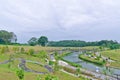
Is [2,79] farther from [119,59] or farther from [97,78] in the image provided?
[119,59]

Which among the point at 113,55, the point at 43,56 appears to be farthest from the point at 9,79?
the point at 113,55

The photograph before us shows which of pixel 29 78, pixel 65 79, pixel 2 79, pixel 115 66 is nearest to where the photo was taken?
pixel 2 79

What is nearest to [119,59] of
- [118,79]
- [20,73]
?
[118,79]

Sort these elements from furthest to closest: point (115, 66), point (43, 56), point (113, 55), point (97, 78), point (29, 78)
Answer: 1. point (113, 55)
2. point (43, 56)
3. point (115, 66)
4. point (97, 78)
5. point (29, 78)

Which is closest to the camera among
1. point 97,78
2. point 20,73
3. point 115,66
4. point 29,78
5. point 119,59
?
point 20,73

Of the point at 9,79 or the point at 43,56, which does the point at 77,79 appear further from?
the point at 43,56

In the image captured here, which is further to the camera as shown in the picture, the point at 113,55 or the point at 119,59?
the point at 113,55

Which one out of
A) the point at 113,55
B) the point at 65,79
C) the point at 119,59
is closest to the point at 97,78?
the point at 65,79

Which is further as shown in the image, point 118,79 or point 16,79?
point 118,79

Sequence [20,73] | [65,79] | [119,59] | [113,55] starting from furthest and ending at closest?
[113,55], [119,59], [65,79], [20,73]
